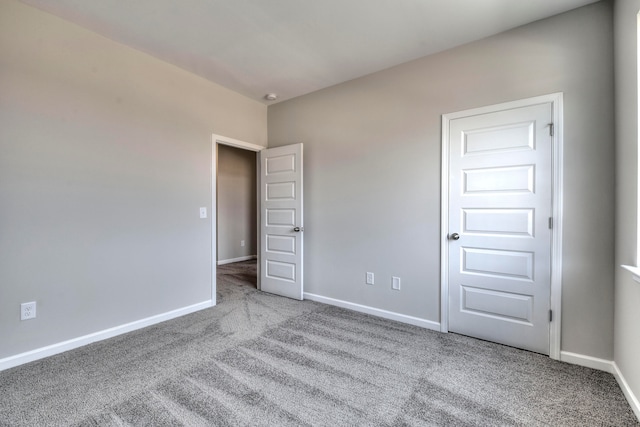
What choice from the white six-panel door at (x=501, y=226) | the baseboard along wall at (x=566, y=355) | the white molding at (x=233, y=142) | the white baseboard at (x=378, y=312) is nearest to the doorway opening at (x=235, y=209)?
the white molding at (x=233, y=142)

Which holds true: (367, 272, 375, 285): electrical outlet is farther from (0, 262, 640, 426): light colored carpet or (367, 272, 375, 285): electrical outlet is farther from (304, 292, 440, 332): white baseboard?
(0, 262, 640, 426): light colored carpet

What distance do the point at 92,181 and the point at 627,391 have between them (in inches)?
162

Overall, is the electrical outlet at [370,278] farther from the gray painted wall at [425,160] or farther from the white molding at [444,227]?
the white molding at [444,227]

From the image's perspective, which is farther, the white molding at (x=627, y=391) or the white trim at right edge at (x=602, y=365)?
the white trim at right edge at (x=602, y=365)

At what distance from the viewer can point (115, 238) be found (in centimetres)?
258

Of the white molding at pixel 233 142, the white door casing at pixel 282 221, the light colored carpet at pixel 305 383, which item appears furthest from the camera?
the white door casing at pixel 282 221

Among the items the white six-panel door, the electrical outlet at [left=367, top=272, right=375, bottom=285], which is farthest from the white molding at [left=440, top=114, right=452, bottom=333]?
the electrical outlet at [left=367, top=272, right=375, bottom=285]

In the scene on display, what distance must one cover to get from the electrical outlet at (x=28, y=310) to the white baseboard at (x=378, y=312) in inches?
99.1

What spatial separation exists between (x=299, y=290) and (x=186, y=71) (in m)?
2.85

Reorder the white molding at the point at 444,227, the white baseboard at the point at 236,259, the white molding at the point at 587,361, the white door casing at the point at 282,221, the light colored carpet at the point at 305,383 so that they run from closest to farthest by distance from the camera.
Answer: the light colored carpet at the point at 305,383
the white molding at the point at 587,361
the white molding at the point at 444,227
the white door casing at the point at 282,221
the white baseboard at the point at 236,259

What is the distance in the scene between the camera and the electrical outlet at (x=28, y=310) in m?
2.11

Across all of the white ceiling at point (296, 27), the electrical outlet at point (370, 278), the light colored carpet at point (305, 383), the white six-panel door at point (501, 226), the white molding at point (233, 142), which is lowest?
the light colored carpet at point (305, 383)

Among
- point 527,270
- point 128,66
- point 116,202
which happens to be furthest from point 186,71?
point 527,270

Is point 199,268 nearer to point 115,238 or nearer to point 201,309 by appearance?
point 201,309
